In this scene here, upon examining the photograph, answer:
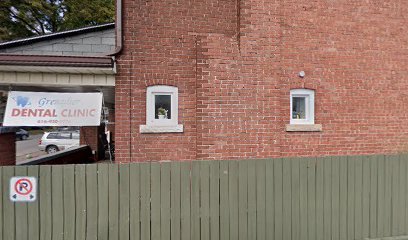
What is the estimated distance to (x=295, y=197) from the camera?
470 cm

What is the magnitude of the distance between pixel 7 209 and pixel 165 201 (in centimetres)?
211

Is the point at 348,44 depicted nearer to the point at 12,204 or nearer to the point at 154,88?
the point at 154,88

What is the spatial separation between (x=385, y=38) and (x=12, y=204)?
869cm

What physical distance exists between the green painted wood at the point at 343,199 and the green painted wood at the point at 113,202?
11.5 feet

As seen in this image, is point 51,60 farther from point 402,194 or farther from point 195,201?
point 402,194

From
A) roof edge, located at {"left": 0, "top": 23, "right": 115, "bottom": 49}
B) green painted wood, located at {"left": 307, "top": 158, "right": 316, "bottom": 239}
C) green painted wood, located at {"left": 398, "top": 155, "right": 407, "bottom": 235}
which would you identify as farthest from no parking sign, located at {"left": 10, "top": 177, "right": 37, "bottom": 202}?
roof edge, located at {"left": 0, "top": 23, "right": 115, "bottom": 49}

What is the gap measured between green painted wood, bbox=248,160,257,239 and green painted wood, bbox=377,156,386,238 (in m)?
2.18

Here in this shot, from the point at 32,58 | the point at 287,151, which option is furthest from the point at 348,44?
the point at 32,58

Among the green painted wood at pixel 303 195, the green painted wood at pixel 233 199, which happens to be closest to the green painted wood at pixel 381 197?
the green painted wood at pixel 303 195

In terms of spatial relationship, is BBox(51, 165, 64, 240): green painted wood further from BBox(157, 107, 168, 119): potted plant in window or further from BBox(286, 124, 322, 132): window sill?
BBox(286, 124, 322, 132): window sill

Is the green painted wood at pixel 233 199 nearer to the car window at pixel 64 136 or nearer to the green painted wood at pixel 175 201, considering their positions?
the green painted wood at pixel 175 201

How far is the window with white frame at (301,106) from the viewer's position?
716 centimetres

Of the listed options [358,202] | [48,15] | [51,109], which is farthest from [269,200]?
[48,15]

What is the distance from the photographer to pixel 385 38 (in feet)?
24.9
